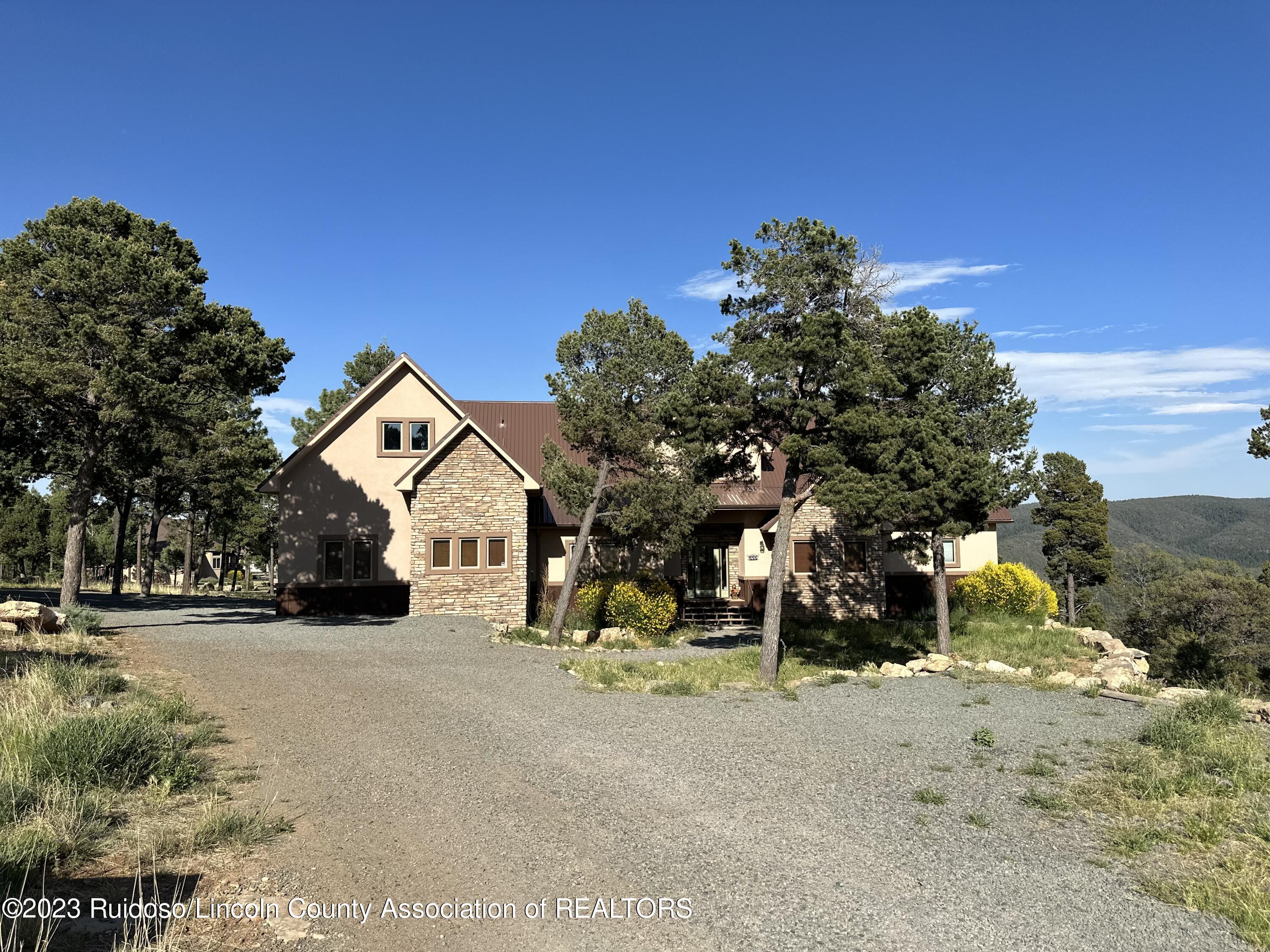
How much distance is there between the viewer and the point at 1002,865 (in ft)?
19.7

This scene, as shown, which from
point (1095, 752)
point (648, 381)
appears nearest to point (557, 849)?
point (1095, 752)

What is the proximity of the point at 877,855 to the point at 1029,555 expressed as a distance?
463 ft

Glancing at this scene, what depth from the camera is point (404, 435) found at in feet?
85.9

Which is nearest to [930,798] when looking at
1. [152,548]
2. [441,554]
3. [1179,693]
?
[1179,693]

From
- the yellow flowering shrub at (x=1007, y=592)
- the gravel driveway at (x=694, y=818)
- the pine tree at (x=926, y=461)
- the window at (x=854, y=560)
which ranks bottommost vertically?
the gravel driveway at (x=694, y=818)

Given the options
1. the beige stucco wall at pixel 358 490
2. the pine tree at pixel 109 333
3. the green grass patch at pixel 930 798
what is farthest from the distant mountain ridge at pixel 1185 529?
the green grass patch at pixel 930 798

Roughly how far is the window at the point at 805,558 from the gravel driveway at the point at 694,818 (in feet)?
40.2

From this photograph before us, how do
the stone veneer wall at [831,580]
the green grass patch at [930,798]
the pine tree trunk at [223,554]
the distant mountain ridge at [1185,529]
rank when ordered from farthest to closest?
the distant mountain ridge at [1185,529] < the pine tree trunk at [223,554] < the stone veneer wall at [831,580] < the green grass patch at [930,798]

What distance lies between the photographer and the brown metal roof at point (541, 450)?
26.4 meters

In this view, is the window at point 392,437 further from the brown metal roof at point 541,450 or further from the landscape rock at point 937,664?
the landscape rock at point 937,664

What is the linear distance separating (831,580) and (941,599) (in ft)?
21.5

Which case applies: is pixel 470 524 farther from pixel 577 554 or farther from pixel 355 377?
pixel 355 377

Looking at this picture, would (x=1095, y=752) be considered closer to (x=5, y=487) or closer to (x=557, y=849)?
(x=557, y=849)

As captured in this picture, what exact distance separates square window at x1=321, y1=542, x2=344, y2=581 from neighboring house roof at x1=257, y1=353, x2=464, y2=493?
8.20 ft
